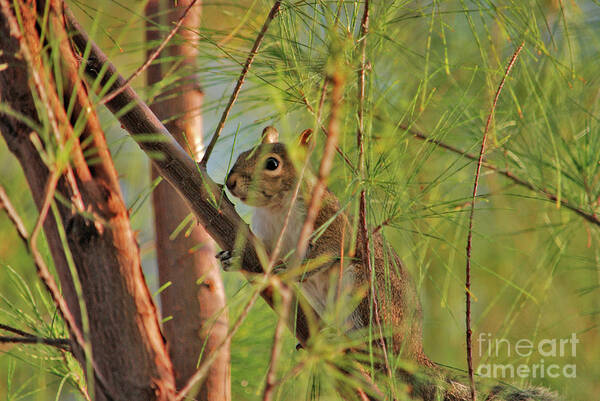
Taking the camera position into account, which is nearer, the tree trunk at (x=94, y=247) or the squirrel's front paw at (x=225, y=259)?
the tree trunk at (x=94, y=247)

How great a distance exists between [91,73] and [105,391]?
0.39 metres

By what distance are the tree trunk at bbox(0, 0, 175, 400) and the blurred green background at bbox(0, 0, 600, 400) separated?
8cm

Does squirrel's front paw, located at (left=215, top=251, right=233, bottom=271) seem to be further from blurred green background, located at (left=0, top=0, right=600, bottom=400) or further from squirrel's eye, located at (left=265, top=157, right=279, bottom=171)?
squirrel's eye, located at (left=265, top=157, right=279, bottom=171)

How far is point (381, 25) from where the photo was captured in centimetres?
86

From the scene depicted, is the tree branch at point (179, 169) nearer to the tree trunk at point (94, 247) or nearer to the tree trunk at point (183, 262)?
the tree trunk at point (94, 247)

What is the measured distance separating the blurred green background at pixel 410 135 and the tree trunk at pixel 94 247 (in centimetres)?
8

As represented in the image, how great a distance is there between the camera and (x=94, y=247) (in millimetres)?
675

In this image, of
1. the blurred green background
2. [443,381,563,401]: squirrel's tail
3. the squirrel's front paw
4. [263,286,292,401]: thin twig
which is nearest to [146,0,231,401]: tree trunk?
the blurred green background

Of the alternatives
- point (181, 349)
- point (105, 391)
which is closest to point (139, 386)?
point (105, 391)

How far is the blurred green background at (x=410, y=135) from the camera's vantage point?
2.88ft

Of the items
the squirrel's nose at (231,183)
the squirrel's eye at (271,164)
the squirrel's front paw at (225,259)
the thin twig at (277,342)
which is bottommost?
the thin twig at (277,342)

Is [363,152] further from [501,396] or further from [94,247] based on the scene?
[501,396]

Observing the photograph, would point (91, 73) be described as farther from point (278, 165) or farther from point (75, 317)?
point (278, 165)

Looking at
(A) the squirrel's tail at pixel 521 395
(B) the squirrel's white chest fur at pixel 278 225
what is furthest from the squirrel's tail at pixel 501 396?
(B) the squirrel's white chest fur at pixel 278 225
